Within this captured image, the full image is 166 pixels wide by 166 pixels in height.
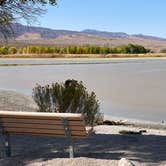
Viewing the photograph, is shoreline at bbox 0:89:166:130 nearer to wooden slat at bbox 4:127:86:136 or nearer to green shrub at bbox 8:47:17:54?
wooden slat at bbox 4:127:86:136

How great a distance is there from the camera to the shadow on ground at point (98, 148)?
8.01m

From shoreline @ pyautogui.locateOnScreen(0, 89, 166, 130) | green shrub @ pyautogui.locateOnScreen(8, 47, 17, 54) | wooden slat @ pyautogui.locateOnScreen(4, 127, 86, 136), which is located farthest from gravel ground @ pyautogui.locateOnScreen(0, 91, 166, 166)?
green shrub @ pyautogui.locateOnScreen(8, 47, 17, 54)

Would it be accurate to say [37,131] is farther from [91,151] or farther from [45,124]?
[91,151]

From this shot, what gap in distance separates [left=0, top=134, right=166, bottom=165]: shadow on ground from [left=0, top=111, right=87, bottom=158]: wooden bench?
40 centimetres

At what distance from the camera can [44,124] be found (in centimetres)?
768

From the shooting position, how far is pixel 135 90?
31.1 metres

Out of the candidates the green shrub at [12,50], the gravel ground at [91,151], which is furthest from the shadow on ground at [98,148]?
the green shrub at [12,50]

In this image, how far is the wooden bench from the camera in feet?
24.5

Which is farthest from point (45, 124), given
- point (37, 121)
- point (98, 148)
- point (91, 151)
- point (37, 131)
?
point (98, 148)

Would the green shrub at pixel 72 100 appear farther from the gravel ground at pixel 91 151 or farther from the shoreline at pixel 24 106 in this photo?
the gravel ground at pixel 91 151

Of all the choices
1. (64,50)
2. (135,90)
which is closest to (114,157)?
(135,90)

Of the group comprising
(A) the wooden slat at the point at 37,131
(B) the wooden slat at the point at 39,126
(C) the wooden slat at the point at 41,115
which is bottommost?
(A) the wooden slat at the point at 37,131

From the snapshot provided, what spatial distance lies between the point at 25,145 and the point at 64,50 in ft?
401

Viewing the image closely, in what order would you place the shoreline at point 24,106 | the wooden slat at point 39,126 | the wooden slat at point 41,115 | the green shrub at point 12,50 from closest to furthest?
the wooden slat at point 41,115, the wooden slat at point 39,126, the shoreline at point 24,106, the green shrub at point 12,50
